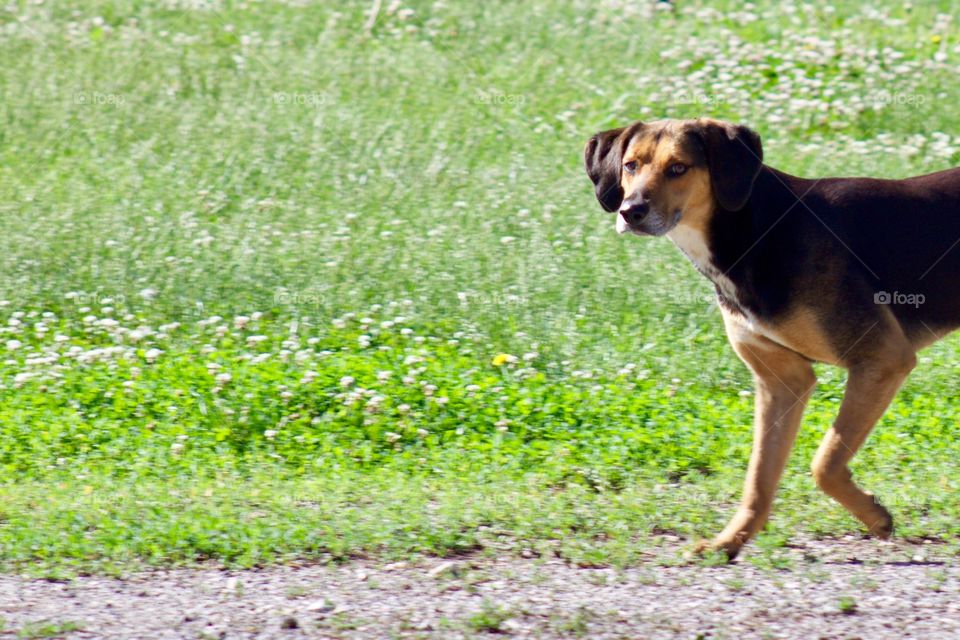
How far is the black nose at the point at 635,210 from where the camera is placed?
18.2 feet

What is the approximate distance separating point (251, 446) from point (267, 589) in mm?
2143

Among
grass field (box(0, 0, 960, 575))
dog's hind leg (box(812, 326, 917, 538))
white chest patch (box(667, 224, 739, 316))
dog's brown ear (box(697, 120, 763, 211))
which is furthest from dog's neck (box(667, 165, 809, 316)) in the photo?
grass field (box(0, 0, 960, 575))

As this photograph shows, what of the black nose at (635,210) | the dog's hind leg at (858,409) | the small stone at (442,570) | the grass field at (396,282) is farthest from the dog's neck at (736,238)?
the small stone at (442,570)

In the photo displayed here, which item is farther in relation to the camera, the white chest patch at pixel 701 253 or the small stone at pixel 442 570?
the white chest patch at pixel 701 253

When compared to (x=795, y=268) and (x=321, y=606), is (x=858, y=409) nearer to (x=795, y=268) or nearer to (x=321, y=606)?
(x=795, y=268)

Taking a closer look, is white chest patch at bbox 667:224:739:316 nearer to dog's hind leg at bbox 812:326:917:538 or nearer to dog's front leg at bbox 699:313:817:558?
dog's front leg at bbox 699:313:817:558

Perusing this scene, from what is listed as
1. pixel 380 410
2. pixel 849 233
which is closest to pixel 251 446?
pixel 380 410

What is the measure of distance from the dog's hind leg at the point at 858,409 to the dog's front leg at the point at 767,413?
24cm

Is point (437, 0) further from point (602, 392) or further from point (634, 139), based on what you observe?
point (634, 139)

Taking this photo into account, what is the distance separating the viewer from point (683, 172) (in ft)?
18.6

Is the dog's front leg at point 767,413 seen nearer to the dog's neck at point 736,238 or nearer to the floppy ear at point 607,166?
the dog's neck at point 736,238

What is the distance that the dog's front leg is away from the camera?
568 cm

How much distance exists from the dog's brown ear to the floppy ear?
0.40 metres

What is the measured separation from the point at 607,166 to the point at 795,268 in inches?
36.9
